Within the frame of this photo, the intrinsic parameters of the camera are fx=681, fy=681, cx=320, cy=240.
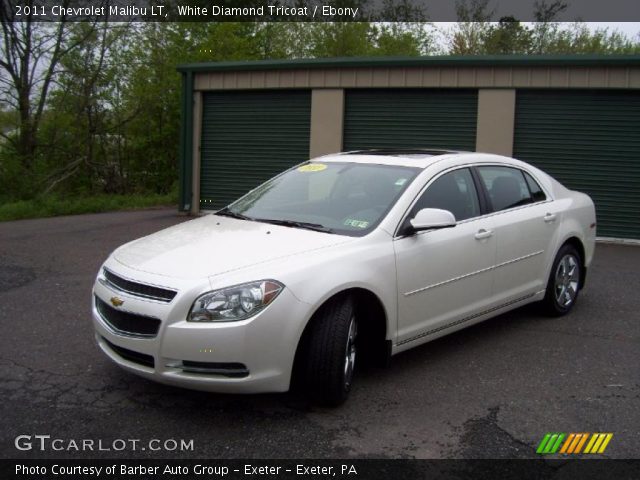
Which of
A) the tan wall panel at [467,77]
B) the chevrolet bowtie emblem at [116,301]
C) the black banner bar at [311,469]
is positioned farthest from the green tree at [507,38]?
the black banner bar at [311,469]

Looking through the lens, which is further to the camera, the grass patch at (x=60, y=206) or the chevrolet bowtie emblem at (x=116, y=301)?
the grass patch at (x=60, y=206)

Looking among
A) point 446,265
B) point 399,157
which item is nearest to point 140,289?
point 446,265

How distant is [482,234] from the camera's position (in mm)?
5207

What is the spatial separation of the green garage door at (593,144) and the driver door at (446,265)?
6875 mm

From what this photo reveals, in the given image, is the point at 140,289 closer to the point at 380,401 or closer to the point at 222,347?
the point at 222,347

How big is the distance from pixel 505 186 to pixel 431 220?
1.59 meters

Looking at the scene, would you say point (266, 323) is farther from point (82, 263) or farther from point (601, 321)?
point (82, 263)

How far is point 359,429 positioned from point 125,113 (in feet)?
70.2

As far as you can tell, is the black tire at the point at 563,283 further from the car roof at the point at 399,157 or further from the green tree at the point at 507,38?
the green tree at the point at 507,38

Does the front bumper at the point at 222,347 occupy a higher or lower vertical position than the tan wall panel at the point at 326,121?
lower

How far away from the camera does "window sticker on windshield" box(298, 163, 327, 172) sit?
18.3 ft

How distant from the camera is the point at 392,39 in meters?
31.7

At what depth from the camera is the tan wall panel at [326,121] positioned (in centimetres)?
1277

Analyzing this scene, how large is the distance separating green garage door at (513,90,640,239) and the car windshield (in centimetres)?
719
